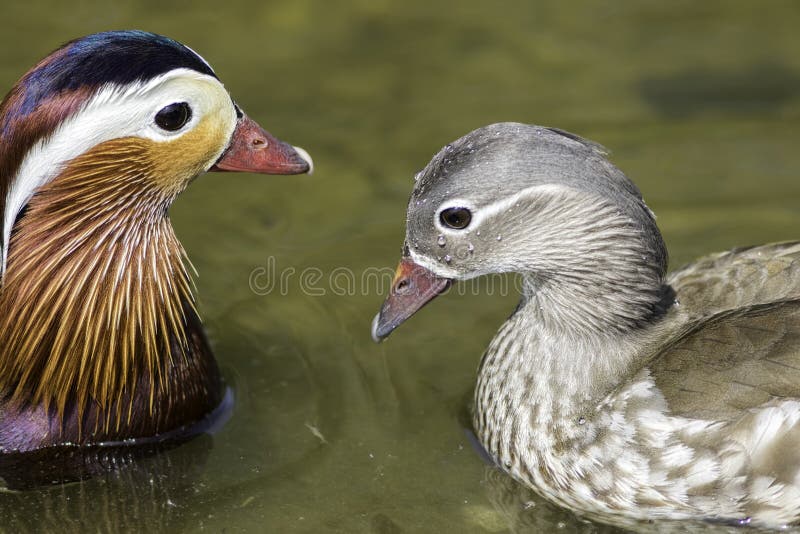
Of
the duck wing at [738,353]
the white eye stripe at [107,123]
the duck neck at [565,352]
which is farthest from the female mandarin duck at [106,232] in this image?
the duck wing at [738,353]

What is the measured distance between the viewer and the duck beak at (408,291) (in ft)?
14.7

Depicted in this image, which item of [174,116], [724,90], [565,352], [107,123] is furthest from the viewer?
[724,90]

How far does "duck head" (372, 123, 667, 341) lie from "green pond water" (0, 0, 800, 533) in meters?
0.71

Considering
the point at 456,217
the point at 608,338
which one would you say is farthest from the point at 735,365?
the point at 456,217

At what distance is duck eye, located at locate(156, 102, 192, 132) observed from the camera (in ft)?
13.9

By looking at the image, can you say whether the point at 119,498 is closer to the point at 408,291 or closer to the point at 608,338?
the point at 408,291

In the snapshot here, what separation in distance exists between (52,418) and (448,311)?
6.21 feet

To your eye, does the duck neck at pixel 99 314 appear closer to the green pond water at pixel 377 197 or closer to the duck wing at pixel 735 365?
the green pond water at pixel 377 197

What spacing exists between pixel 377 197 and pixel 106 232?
76.7 inches

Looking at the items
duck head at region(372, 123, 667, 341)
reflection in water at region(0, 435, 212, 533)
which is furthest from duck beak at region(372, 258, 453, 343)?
reflection in water at region(0, 435, 212, 533)

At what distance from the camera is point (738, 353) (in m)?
4.29

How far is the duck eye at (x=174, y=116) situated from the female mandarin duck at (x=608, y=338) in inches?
35.1

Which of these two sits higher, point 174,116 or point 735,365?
point 174,116

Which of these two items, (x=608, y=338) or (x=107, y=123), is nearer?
(x=107, y=123)
